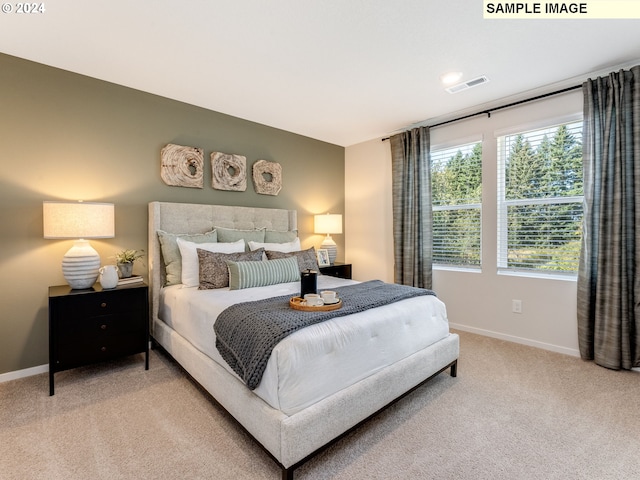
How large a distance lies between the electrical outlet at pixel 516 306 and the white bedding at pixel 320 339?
4.21ft

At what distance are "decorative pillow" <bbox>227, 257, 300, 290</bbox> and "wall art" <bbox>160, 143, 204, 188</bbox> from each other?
117 cm

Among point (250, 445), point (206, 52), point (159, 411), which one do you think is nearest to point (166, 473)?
point (250, 445)

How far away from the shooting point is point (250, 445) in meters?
1.69

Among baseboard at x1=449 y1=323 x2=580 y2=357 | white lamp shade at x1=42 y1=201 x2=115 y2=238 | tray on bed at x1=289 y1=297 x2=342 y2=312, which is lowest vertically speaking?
baseboard at x1=449 y1=323 x2=580 y2=357

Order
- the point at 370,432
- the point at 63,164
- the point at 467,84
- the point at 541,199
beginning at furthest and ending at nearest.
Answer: the point at 541,199 < the point at 467,84 < the point at 63,164 < the point at 370,432

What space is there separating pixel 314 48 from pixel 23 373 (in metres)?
3.41

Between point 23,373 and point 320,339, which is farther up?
point 320,339

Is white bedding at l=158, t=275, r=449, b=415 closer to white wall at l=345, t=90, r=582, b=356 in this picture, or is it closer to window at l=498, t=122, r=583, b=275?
white wall at l=345, t=90, r=582, b=356

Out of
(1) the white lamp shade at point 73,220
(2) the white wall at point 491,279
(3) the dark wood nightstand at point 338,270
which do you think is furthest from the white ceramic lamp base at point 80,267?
(2) the white wall at point 491,279

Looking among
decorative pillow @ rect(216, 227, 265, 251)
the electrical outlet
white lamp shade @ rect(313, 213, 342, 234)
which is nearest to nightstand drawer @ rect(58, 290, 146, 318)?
decorative pillow @ rect(216, 227, 265, 251)

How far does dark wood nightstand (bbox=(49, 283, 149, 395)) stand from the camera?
2.19m

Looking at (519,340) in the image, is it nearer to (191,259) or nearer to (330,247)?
(330,247)

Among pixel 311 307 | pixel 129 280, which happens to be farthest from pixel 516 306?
pixel 129 280

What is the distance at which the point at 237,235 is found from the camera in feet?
10.8
